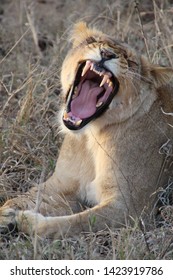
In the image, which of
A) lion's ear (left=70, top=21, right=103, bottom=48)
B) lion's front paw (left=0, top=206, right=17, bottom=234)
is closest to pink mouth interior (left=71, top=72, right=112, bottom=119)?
lion's ear (left=70, top=21, right=103, bottom=48)

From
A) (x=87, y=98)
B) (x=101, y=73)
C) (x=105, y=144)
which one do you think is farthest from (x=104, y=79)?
(x=105, y=144)

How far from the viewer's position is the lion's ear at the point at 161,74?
4.77m

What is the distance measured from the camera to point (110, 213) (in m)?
4.55

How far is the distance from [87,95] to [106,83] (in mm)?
142

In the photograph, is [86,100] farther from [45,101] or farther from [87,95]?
[45,101]

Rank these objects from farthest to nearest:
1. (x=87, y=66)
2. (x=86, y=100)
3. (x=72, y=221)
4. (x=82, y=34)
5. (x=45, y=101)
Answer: (x=45, y=101), (x=82, y=34), (x=86, y=100), (x=87, y=66), (x=72, y=221)

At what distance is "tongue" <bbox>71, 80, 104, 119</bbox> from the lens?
4.68 metres

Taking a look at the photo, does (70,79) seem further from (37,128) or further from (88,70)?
(37,128)

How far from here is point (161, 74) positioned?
15.7 feet

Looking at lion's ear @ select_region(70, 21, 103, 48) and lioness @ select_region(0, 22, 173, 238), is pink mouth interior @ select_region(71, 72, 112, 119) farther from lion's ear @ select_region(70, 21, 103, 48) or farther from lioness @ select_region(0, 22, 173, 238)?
lion's ear @ select_region(70, 21, 103, 48)

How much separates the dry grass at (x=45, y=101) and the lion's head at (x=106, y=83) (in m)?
0.39

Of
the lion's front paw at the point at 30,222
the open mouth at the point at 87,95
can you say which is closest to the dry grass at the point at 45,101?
the lion's front paw at the point at 30,222

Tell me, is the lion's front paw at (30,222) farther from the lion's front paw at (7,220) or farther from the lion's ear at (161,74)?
the lion's ear at (161,74)
